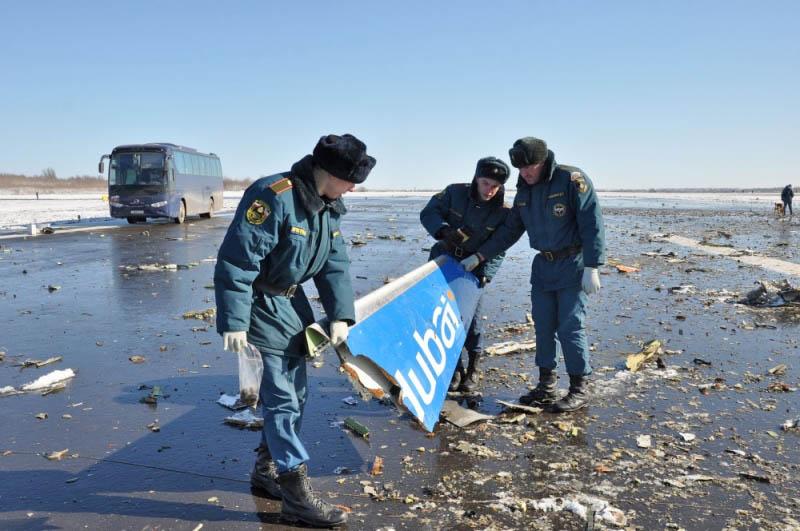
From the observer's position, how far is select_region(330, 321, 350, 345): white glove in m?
3.21

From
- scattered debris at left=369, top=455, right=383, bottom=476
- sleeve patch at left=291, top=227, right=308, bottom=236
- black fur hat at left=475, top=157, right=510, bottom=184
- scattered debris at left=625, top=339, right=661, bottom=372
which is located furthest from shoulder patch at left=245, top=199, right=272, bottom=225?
scattered debris at left=625, top=339, right=661, bottom=372

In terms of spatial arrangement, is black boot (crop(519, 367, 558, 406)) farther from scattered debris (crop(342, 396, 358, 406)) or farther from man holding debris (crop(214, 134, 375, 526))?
man holding debris (crop(214, 134, 375, 526))

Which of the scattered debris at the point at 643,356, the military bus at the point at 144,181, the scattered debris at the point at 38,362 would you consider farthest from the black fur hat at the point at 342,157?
the military bus at the point at 144,181

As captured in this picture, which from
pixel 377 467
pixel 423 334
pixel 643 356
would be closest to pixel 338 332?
pixel 377 467

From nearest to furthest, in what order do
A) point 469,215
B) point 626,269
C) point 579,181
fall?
point 579,181, point 469,215, point 626,269

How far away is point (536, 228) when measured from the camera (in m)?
4.86

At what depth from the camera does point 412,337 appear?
4.06 m

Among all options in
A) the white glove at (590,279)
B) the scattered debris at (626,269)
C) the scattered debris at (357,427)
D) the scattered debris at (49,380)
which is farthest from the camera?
the scattered debris at (626,269)

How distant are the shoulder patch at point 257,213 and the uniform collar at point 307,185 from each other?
190 millimetres

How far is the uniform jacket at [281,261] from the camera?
113 inches

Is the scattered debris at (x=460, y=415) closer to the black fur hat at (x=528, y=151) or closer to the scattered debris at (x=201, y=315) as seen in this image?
the black fur hat at (x=528, y=151)

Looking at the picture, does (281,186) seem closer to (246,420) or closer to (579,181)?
(246,420)

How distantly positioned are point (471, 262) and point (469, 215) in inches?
16.9

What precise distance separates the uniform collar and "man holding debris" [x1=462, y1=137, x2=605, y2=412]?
2107 mm
